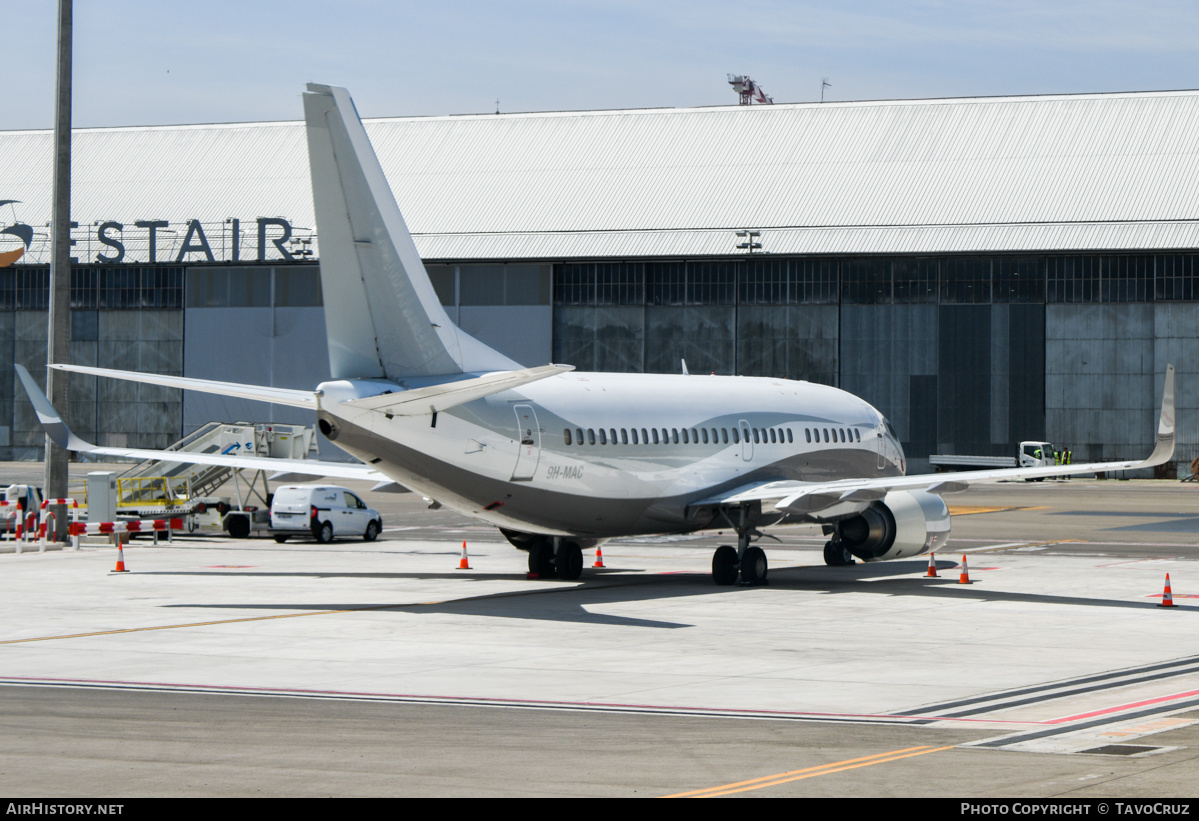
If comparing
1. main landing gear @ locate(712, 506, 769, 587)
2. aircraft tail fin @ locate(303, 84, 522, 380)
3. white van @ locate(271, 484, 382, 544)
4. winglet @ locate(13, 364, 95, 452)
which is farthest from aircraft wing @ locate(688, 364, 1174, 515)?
white van @ locate(271, 484, 382, 544)

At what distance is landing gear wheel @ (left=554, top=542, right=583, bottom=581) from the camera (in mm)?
33625

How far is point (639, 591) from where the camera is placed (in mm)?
31594

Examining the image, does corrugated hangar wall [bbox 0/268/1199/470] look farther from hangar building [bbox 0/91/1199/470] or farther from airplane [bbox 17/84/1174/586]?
airplane [bbox 17/84/1174/586]

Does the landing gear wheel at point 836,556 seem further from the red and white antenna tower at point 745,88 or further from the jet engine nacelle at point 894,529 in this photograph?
the red and white antenna tower at point 745,88

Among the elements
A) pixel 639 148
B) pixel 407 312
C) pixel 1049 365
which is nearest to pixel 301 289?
pixel 639 148

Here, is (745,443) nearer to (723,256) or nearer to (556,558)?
(556,558)

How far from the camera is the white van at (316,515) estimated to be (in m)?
46.8

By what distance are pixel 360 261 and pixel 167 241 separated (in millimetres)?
75722

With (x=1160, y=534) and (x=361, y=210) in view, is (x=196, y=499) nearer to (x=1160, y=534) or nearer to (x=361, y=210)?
(x=361, y=210)

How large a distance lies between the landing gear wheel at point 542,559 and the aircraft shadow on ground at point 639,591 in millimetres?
515

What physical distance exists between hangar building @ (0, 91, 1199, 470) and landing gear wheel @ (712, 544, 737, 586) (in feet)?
178

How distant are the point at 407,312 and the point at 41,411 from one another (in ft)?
35.9

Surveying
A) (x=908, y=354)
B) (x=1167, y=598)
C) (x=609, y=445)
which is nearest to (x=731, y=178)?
(x=908, y=354)

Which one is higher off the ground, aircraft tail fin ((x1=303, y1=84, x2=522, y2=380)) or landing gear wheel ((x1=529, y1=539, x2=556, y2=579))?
aircraft tail fin ((x1=303, y1=84, x2=522, y2=380))
